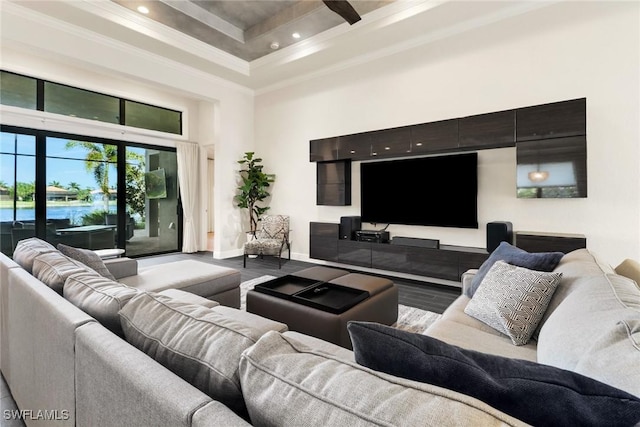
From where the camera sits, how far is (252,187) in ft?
19.5

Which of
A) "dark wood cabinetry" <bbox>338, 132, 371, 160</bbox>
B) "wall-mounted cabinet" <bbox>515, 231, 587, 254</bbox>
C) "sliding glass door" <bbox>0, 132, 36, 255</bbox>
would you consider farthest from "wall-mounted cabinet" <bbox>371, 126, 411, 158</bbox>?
"sliding glass door" <bbox>0, 132, 36, 255</bbox>

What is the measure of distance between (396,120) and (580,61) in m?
2.12

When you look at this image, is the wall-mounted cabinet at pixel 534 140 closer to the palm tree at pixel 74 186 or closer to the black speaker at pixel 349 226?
the black speaker at pixel 349 226

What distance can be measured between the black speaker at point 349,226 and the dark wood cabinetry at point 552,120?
2401mm

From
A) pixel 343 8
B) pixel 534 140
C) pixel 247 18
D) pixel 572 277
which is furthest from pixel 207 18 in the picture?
pixel 572 277

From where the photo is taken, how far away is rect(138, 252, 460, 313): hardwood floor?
349cm

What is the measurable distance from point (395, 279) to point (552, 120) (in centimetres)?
267

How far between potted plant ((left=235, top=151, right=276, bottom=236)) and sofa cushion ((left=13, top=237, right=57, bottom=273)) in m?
3.91

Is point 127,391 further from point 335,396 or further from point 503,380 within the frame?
point 503,380

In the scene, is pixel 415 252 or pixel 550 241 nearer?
pixel 550 241

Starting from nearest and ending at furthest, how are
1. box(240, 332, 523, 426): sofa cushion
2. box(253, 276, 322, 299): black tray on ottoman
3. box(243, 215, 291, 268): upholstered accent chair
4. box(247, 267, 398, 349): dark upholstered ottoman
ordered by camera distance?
box(240, 332, 523, 426): sofa cushion, box(247, 267, 398, 349): dark upholstered ottoman, box(253, 276, 322, 299): black tray on ottoman, box(243, 215, 291, 268): upholstered accent chair

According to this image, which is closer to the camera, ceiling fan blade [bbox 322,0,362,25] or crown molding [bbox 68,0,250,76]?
ceiling fan blade [bbox 322,0,362,25]

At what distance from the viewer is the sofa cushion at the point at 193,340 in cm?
74

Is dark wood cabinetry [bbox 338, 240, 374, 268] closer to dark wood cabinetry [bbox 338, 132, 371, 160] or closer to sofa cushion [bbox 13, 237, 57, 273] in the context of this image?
dark wood cabinetry [bbox 338, 132, 371, 160]
